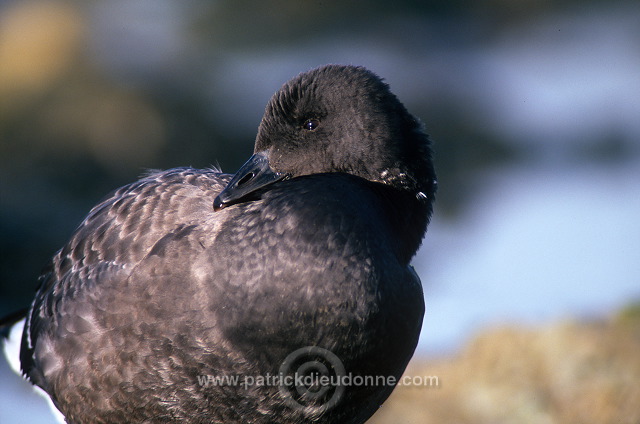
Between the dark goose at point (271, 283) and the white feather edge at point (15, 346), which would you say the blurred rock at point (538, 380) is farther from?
the white feather edge at point (15, 346)

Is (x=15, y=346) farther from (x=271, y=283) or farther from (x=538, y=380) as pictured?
(x=538, y=380)

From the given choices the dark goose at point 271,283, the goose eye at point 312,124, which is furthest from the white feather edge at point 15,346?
the goose eye at point 312,124

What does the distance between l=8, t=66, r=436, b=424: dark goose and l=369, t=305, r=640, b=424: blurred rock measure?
179cm

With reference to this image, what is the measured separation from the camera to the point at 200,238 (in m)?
3.95

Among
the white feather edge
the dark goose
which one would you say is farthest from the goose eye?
the white feather edge

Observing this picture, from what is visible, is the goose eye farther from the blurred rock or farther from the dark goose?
the blurred rock

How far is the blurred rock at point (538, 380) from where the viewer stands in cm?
536

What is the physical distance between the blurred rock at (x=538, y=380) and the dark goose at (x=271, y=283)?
5.87ft

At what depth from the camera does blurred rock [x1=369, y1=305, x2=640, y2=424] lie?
5360mm

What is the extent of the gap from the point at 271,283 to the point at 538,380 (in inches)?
113

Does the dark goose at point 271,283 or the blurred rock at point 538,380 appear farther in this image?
the blurred rock at point 538,380

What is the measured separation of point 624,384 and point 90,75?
10161 mm

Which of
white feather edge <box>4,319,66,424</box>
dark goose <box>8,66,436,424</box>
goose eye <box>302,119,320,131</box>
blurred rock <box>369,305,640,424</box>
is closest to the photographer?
dark goose <box>8,66,436,424</box>

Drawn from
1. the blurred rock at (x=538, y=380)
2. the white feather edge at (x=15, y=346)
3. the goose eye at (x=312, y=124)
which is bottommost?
the white feather edge at (x=15, y=346)
